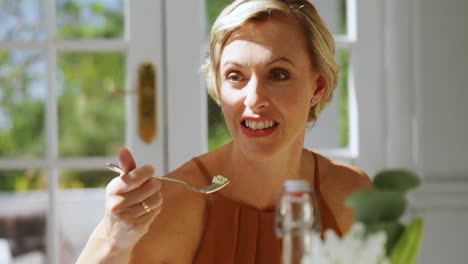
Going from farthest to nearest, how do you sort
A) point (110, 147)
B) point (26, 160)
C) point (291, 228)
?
point (110, 147)
point (26, 160)
point (291, 228)

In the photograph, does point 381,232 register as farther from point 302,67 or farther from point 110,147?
point 110,147

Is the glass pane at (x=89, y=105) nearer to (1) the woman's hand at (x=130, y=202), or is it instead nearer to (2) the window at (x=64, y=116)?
(2) the window at (x=64, y=116)

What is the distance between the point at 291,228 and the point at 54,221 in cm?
211

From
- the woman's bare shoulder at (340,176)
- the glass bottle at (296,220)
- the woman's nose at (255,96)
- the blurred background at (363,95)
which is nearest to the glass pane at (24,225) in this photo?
the blurred background at (363,95)

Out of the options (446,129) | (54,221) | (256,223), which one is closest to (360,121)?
(446,129)

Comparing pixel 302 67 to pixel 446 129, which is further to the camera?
pixel 446 129

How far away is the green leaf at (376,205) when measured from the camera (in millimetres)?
828

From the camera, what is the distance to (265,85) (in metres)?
1.38

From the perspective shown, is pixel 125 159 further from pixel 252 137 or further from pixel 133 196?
pixel 252 137

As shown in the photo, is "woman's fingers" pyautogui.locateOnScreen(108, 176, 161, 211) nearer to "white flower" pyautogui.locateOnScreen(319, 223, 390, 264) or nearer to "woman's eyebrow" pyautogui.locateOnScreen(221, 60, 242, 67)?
"woman's eyebrow" pyautogui.locateOnScreen(221, 60, 242, 67)

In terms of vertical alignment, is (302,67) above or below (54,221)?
above

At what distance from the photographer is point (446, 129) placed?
2859 mm

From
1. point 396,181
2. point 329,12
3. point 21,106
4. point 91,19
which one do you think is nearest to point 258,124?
point 396,181

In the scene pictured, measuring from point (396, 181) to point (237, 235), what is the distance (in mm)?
663
